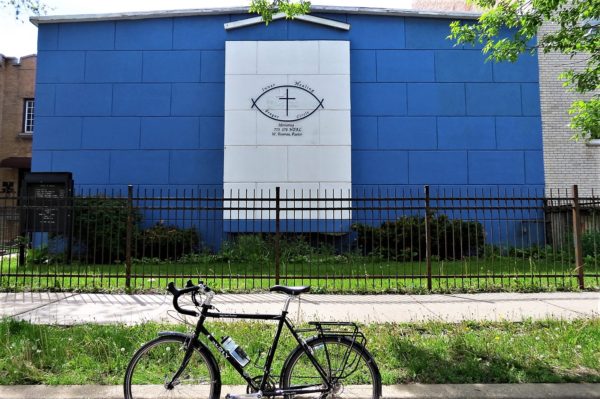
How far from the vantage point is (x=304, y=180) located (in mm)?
15383

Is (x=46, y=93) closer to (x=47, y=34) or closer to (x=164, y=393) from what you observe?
(x=47, y=34)

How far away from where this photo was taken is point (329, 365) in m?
→ 3.79

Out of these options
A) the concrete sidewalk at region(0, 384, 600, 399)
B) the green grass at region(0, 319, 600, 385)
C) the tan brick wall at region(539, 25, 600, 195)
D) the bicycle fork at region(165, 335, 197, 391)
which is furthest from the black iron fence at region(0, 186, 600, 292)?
the bicycle fork at region(165, 335, 197, 391)

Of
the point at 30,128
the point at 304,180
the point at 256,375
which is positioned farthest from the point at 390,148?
the point at 30,128

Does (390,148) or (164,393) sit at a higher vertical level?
(390,148)

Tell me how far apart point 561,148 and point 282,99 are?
9772 mm

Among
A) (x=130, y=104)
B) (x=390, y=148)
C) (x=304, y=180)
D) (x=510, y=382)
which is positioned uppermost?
(x=130, y=104)

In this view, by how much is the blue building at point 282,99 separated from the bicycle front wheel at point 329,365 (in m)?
12.0

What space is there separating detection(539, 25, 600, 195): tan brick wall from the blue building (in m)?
0.38

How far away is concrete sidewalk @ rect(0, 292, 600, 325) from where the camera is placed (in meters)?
6.89

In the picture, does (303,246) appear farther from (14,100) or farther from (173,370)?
(14,100)

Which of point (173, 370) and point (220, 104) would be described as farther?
point (220, 104)

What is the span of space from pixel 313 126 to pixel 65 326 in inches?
424

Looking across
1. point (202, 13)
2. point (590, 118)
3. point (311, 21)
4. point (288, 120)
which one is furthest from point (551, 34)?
point (202, 13)
